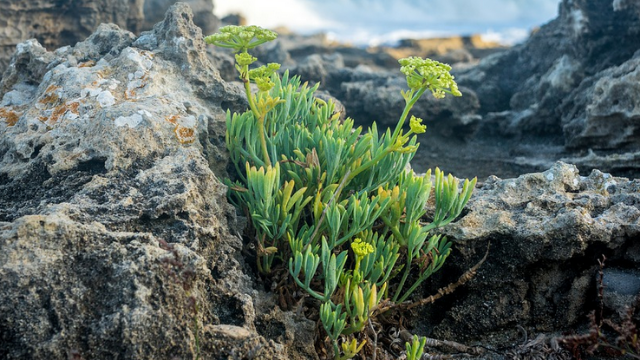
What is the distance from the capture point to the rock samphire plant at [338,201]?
361 cm

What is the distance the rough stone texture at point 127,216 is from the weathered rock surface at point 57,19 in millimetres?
3641

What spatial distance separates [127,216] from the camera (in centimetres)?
352

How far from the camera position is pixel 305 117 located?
4.50 metres

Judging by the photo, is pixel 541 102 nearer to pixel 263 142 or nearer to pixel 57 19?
pixel 263 142

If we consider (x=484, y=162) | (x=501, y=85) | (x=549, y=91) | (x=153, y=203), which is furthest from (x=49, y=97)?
(x=501, y=85)

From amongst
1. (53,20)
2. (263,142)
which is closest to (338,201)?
(263,142)

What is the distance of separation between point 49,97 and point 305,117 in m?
1.68

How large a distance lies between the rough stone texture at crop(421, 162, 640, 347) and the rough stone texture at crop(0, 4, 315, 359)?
1129 mm

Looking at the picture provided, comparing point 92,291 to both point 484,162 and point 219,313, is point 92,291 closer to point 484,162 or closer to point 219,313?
point 219,313

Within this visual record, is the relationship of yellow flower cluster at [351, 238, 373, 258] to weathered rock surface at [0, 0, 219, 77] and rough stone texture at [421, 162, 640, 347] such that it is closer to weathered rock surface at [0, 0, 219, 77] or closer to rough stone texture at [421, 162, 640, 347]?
rough stone texture at [421, 162, 640, 347]

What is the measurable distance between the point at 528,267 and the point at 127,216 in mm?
2432

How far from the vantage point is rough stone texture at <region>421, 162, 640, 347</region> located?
4.17 m

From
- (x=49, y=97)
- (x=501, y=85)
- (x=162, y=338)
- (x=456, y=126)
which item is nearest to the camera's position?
(x=162, y=338)

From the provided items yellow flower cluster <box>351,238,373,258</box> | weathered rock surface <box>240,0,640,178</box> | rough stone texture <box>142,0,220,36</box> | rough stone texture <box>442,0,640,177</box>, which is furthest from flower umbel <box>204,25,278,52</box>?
rough stone texture <box>142,0,220,36</box>
